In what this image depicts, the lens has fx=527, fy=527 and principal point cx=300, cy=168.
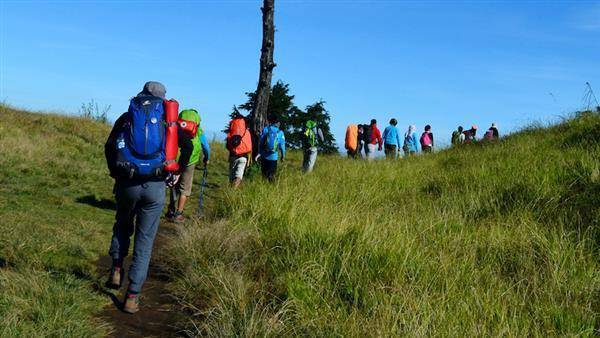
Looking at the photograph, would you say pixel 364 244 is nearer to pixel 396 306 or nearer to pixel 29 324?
pixel 396 306

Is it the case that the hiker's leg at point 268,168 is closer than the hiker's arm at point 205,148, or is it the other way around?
the hiker's arm at point 205,148

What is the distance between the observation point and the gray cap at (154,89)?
4.82 m

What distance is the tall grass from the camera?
3.72m

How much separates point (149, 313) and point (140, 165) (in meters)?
1.33

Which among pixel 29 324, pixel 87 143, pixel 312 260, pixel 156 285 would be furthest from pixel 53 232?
pixel 87 143

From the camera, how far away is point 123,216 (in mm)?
A: 4992

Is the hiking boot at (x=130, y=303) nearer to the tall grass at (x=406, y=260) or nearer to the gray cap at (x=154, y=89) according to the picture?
the tall grass at (x=406, y=260)

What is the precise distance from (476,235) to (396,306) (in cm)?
216

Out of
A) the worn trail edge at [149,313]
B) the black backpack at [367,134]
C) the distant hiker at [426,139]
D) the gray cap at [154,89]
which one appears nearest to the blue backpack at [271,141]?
the worn trail edge at [149,313]

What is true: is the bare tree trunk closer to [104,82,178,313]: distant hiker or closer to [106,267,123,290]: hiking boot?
[106,267,123,290]: hiking boot

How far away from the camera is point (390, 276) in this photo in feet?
14.5

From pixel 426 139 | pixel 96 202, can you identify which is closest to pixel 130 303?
pixel 96 202

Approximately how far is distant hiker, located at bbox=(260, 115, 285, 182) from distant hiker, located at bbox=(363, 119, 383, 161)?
22.1 ft

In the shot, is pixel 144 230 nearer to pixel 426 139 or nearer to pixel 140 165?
pixel 140 165
